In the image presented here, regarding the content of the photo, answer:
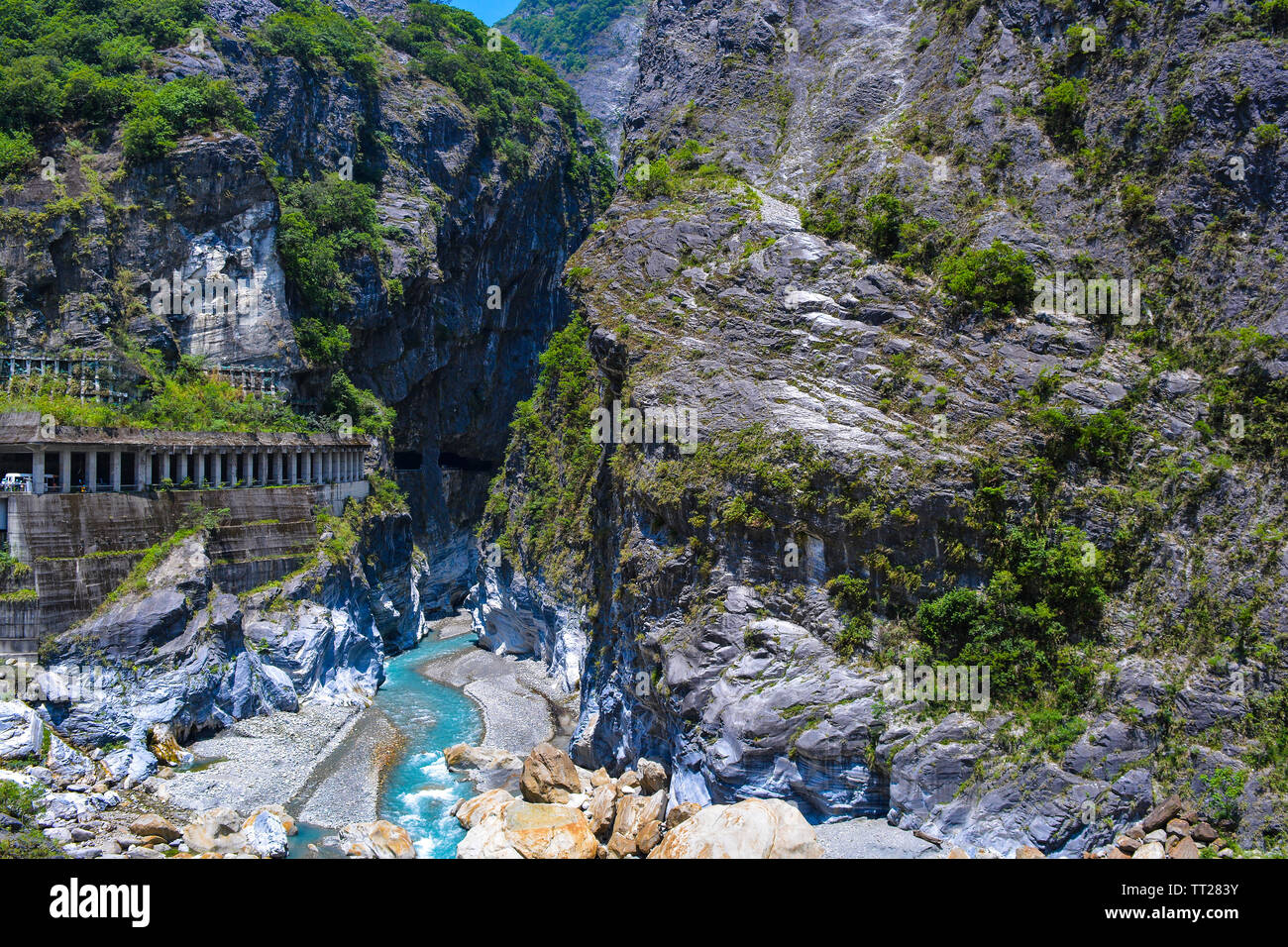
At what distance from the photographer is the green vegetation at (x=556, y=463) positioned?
156 ft

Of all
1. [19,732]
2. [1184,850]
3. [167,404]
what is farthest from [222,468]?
[1184,850]

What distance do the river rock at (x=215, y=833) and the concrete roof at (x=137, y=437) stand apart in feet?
56.4

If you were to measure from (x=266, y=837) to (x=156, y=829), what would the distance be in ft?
10.3

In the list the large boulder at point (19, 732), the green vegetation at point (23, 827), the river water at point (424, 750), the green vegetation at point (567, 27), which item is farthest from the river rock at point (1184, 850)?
the green vegetation at point (567, 27)

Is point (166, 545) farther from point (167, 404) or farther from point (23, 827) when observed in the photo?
point (23, 827)

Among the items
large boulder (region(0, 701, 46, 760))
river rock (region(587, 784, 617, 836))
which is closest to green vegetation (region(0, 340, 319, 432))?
large boulder (region(0, 701, 46, 760))

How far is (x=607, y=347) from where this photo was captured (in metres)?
36.2

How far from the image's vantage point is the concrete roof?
35.0 meters

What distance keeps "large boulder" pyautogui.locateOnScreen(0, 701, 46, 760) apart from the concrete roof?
10.9 m

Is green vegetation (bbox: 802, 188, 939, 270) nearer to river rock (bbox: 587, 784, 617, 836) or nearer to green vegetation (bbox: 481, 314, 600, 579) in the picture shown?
green vegetation (bbox: 481, 314, 600, 579)

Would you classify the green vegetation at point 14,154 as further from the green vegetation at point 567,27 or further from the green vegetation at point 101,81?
the green vegetation at point 567,27

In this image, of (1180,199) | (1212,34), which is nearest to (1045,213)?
(1180,199)
